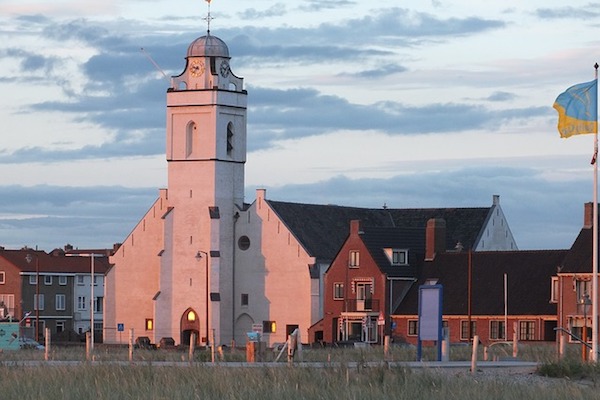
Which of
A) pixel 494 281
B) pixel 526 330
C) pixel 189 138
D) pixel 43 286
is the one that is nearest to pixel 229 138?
pixel 189 138

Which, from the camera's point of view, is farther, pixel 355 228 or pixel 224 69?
pixel 224 69

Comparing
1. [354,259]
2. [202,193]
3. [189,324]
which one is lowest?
[189,324]

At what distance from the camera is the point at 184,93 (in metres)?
118

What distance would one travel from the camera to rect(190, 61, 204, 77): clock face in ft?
386

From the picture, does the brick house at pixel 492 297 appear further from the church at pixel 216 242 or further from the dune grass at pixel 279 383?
the dune grass at pixel 279 383

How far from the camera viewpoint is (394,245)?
345 feet

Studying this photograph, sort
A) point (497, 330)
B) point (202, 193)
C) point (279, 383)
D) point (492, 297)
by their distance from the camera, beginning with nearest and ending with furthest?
point (279, 383)
point (497, 330)
point (492, 297)
point (202, 193)

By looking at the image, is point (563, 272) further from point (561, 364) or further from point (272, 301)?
point (561, 364)

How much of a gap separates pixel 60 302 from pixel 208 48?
35518 millimetres

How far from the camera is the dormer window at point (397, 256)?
10444 centimetres

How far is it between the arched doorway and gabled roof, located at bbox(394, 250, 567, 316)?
17.6 m

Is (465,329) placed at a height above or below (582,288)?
below

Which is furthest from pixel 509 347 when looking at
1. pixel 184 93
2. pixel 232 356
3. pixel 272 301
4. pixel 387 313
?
pixel 184 93

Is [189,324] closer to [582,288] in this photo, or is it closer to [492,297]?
[492,297]
